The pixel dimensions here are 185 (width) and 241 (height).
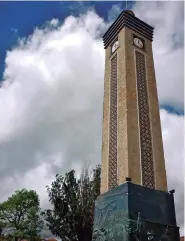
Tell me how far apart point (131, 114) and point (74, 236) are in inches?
327

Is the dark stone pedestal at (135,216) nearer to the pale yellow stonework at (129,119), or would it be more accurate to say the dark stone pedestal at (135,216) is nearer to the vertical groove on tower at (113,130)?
the pale yellow stonework at (129,119)

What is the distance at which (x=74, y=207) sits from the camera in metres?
16.1

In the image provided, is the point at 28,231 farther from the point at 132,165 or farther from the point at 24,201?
the point at 132,165

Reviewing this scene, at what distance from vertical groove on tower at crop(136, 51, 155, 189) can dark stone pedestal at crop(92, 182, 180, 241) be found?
610mm

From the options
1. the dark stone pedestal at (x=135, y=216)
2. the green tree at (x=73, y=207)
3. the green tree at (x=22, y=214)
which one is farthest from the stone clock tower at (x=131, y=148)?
the green tree at (x=22, y=214)

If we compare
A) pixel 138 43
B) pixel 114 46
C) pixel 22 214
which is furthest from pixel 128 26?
pixel 22 214

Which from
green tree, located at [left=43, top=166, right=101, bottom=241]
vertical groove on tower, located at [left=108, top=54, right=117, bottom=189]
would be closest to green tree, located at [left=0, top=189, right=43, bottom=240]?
green tree, located at [left=43, top=166, right=101, bottom=241]

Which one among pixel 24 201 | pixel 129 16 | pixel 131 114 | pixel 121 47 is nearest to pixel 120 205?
pixel 131 114

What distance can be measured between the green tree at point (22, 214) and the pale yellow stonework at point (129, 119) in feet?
32.7

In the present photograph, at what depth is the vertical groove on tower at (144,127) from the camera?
1009 cm

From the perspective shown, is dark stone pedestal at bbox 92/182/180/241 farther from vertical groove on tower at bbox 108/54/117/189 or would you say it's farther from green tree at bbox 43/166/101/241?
green tree at bbox 43/166/101/241

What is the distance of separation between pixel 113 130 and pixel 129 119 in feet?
3.07

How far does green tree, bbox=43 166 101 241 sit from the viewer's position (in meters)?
15.6

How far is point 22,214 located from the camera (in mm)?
19984
